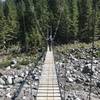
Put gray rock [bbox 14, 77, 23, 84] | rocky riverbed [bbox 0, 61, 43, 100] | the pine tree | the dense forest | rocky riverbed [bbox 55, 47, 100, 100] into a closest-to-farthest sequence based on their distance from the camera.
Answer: rocky riverbed [bbox 0, 61, 43, 100]
rocky riverbed [bbox 55, 47, 100, 100]
gray rock [bbox 14, 77, 23, 84]
the dense forest
the pine tree

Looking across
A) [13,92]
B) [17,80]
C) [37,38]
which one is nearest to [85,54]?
[37,38]

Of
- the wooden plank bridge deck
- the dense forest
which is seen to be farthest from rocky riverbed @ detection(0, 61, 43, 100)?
the dense forest

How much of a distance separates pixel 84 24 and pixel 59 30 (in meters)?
4.10

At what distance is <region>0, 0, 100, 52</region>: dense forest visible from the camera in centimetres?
5209

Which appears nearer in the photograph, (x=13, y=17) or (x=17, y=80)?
(x=17, y=80)

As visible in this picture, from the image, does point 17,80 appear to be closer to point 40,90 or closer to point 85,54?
point 40,90

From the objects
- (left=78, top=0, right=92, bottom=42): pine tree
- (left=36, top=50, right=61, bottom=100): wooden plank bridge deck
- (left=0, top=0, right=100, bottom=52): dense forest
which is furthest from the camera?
(left=78, top=0, right=92, bottom=42): pine tree

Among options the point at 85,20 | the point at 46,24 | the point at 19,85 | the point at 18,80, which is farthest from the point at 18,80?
the point at 85,20

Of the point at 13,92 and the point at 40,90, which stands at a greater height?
the point at 40,90

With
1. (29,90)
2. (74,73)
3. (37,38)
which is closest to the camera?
(29,90)

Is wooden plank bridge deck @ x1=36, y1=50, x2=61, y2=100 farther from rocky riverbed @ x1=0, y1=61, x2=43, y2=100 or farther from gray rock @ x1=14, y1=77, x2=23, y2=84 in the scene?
gray rock @ x1=14, y1=77, x2=23, y2=84

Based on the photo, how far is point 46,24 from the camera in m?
55.9

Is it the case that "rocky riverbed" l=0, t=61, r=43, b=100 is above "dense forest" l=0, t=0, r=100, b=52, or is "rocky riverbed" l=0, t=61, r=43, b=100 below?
below

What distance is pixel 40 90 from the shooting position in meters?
18.9
